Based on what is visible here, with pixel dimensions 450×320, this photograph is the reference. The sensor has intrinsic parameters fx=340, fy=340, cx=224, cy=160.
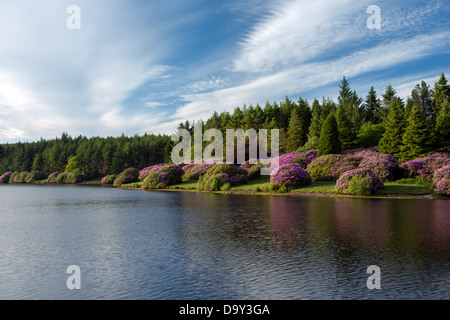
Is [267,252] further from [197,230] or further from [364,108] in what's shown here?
[364,108]

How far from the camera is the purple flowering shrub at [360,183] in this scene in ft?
116

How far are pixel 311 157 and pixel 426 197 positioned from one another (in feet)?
72.1

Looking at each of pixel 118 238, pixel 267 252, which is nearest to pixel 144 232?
pixel 118 238

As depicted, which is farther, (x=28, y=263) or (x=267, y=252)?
(x=267, y=252)

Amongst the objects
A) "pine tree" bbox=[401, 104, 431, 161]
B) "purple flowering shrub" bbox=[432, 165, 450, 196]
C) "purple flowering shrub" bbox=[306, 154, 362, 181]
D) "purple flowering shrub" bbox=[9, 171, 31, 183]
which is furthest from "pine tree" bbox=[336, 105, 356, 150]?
"purple flowering shrub" bbox=[9, 171, 31, 183]

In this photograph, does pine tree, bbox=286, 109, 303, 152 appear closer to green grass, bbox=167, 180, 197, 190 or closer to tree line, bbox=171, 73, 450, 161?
tree line, bbox=171, 73, 450, 161

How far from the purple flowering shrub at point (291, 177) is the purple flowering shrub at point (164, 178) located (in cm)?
2285

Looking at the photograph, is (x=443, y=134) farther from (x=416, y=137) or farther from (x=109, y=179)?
(x=109, y=179)

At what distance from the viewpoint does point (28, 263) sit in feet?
41.7

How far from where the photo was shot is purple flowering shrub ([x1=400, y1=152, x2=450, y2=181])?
126 feet

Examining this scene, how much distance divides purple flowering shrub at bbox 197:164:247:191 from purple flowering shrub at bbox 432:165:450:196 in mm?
24892

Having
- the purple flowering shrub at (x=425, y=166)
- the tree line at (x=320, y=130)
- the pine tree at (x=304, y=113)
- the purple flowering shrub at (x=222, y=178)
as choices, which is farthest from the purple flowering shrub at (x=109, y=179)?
the purple flowering shrub at (x=425, y=166)

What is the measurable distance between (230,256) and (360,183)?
2645 cm

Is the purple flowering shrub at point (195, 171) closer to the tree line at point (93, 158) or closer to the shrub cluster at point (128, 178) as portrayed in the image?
the shrub cluster at point (128, 178)
